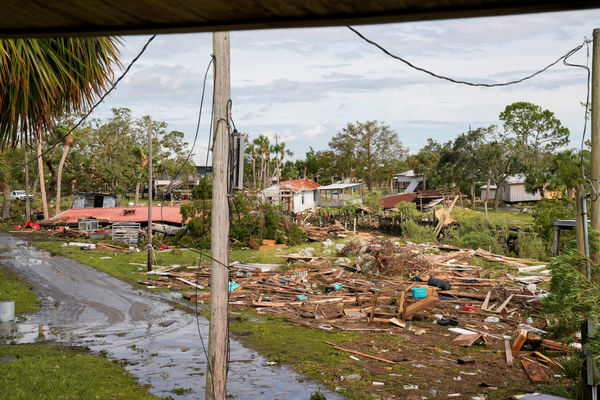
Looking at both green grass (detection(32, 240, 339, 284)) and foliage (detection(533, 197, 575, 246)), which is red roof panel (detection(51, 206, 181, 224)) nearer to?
green grass (detection(32, 240, 339, 284))

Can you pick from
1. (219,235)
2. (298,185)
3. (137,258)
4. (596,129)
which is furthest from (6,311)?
(298,185)

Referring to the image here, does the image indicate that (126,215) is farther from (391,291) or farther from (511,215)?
(511,215)

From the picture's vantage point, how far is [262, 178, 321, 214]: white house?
51.4 meters

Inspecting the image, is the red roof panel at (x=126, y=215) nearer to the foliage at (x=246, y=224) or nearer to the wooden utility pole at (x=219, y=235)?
the foliage at (x=246, y=224)

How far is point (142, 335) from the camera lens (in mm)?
14781

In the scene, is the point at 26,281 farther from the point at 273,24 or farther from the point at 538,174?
the point at 538,174

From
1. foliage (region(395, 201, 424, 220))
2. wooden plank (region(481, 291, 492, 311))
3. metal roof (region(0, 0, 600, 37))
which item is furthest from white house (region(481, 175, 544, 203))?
metal roof (region(0, 0, 600, 37))

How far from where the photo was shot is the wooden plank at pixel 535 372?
34.7ft

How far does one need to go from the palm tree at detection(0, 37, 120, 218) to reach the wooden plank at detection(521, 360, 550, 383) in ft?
37.9

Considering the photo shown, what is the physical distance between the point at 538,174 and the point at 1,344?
171 ft

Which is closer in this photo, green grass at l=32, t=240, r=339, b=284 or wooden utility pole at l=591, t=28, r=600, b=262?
wooden utility pole at l=591, t=28, r=600, b=262

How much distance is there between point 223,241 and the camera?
25.4 ft

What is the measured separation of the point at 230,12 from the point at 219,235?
625cm

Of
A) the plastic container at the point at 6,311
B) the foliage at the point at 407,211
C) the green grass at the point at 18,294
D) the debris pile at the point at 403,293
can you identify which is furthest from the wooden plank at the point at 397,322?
the foliage at the point at 407,211
